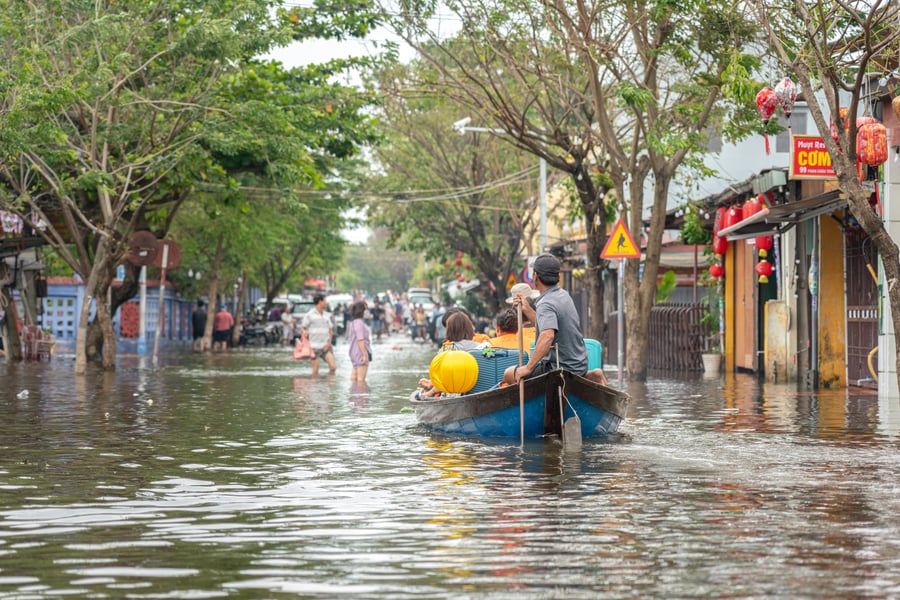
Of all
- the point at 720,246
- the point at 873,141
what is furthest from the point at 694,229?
the point at 873,141

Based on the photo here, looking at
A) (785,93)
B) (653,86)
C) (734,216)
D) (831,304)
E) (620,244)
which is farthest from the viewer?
(734,216)

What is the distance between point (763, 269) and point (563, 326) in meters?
16.0

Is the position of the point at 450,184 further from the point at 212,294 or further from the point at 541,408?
the point at 541,408

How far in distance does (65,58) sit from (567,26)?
9497mm

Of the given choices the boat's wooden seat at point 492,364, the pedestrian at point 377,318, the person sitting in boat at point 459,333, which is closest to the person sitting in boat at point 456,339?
the person sitting in boat at point 459,333

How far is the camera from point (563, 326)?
1370cm

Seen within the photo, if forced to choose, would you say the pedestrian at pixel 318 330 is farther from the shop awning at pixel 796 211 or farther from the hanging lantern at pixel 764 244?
the hanging lantern at pixel 764 244

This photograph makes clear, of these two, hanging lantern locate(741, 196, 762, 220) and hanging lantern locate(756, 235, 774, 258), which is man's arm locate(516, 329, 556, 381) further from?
hanging lantern locate(756, 235, 774, 258)

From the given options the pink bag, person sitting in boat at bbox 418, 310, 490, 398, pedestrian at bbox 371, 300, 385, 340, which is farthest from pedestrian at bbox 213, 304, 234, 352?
person sitting in boat at bbox 418, 310, 490, 398

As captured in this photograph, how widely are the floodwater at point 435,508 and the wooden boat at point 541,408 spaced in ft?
0.82

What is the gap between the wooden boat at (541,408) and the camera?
45.1 ft

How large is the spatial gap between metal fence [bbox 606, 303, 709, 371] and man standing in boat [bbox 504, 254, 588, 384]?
20467 millimetres

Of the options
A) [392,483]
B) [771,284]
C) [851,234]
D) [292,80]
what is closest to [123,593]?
[392,483]

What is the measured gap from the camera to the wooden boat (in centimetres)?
1376
